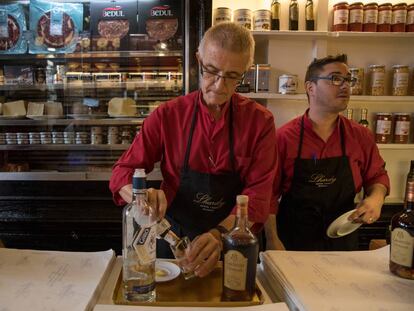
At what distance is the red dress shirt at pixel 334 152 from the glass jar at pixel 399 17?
3.37 ft

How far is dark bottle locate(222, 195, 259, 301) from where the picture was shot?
0.91 metres

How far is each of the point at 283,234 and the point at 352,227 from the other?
465 mm

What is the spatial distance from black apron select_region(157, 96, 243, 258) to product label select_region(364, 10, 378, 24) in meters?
1.46

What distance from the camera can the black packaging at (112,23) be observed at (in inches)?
97.0

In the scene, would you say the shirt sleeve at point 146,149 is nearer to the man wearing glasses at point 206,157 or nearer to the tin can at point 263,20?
the man wearing glasses at point 206,157

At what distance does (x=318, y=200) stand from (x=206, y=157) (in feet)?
1.94

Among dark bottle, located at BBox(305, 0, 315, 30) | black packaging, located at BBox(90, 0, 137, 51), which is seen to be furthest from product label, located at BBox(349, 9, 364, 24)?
black packaging, located at BBox(90, 0, 137, 51)

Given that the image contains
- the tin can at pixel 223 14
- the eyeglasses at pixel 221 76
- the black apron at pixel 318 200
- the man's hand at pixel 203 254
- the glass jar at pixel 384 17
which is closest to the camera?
the man's hand at pixel 203 254

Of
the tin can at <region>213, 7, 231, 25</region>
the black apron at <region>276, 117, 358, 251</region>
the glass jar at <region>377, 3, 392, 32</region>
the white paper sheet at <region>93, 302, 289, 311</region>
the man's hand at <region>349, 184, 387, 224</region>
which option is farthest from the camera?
the glass jar at <region>377, 3, 392, 32</region>

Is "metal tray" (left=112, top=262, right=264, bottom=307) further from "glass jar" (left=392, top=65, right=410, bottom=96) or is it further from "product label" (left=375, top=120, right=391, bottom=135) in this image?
"glass jar" (left=392, top=65, right=410, bottom=96)

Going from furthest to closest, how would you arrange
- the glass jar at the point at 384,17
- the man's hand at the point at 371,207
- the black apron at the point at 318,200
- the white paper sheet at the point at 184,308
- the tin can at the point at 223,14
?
the glass jar at the point at 384,17 < the tin can at the point at 223,14 < the black apron at the point at 318,200 < the man's hand at the point at 371,207 < the white paper sheet at the point at 184,308

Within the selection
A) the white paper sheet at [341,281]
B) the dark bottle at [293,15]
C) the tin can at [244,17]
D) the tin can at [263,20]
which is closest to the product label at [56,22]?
the tin can at [244,17]

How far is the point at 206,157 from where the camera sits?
1438 mm

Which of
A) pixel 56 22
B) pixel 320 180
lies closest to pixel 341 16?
pixel 320 180
